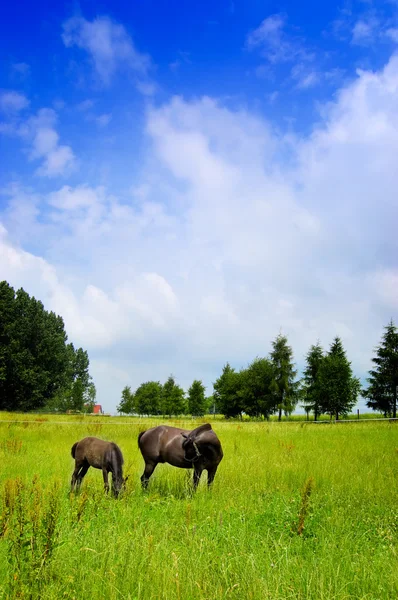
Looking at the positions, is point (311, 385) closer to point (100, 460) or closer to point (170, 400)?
point (170, 400)

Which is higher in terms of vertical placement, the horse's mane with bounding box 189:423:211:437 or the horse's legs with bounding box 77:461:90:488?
the horse's mane with bounding box 189:423:211:437

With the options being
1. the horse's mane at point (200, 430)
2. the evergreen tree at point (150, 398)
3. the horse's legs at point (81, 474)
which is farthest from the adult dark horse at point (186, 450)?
the evergreen tree at point (150, 398)

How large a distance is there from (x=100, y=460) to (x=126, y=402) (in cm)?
8847

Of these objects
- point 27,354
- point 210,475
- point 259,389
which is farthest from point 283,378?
point 210,475

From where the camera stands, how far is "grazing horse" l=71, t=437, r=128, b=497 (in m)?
7.04

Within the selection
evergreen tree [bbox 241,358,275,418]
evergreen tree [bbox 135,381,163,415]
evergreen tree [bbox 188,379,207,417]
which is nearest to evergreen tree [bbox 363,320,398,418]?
evergreen tree [bbox 241,358,275,418]

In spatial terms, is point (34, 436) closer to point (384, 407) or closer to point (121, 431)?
point (121, 431)

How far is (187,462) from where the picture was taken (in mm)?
7602

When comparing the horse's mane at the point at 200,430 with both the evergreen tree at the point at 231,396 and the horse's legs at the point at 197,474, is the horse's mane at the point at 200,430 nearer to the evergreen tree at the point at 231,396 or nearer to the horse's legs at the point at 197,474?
the horse's legs at the point at 197,474

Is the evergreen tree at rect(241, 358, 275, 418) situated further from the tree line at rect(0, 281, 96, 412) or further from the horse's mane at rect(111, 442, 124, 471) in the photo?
the horse's mane at rect(111, 442, 124, 471)

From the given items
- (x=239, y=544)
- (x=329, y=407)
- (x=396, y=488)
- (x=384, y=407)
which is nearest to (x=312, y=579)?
(x=239, y=544)

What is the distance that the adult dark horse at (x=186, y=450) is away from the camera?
750 cm

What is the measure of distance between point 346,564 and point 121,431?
54.4 ft

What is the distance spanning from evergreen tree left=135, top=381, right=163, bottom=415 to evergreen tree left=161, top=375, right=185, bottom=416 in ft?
18.9
